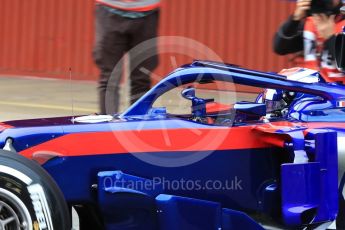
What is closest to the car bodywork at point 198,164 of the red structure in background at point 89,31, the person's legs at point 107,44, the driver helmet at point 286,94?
the driver helmet at point 286,94

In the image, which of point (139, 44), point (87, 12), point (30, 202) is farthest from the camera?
point (87, 12)

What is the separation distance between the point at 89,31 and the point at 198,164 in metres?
9.19

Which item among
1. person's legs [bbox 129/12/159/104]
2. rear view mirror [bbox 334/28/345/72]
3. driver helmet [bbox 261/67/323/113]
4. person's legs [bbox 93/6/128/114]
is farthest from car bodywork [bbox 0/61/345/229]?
person's legs [bbox 93/6/128/114]

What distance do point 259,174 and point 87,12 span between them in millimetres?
9319

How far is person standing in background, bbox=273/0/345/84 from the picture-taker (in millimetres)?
4391

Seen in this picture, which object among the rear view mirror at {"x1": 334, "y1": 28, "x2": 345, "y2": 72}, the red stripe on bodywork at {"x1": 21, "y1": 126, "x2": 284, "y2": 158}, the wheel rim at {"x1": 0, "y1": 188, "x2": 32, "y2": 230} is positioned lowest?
the wheel rim at {"x1": 0, "y1": 188, "x2": 32, "y2": 230}

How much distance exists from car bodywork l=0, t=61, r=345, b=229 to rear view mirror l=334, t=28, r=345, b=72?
102 centimetres

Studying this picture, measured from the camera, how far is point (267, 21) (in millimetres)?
10773

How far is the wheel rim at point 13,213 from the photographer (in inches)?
116

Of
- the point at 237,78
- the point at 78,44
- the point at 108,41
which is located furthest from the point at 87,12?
the point at 237,78

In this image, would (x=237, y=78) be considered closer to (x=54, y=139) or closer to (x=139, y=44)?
(x=54, y=139)

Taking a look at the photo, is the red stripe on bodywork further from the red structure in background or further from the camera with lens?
the red structure in background

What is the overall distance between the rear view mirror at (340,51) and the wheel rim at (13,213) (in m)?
2.41

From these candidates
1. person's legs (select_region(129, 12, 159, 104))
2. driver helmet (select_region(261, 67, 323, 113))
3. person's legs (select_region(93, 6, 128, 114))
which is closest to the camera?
driver helmet (select_region(261, 67, 323, 113))
